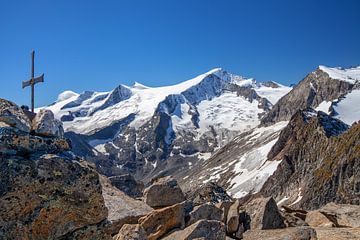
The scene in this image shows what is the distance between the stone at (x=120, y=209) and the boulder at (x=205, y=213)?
1.66m

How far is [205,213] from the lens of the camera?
693 inches

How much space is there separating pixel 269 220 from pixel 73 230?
35.5 feet

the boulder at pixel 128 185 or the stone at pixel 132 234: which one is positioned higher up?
the boulder at pixel 128 185

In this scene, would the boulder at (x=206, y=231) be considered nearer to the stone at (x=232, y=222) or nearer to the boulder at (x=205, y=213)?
the boulder at (x=205, y=213)

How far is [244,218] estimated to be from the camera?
19.0 meters

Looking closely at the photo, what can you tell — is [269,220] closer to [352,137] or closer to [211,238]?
[211,238]

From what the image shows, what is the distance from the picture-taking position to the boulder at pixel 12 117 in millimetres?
9719

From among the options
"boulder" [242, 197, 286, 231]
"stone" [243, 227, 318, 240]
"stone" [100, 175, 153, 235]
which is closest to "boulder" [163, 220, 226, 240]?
"stone" [243, 227, 318, 240]

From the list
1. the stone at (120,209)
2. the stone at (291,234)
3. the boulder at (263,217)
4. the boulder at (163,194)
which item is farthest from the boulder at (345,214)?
the stone at (120,209)

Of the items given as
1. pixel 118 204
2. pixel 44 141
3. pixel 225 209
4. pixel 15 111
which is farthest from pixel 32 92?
pixel 225 209

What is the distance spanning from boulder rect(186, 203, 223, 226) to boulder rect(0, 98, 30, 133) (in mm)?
8306

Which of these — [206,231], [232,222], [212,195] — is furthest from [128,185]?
[206,231]

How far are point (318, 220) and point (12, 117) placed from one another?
13.9 m

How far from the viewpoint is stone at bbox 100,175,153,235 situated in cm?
1595
